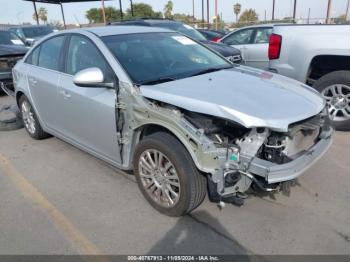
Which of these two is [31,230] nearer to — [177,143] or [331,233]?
[177,143]

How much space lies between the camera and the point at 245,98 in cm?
278

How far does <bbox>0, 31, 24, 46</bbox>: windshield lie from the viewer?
10969 mm

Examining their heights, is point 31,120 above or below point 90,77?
below

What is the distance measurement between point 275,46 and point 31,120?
403 cm

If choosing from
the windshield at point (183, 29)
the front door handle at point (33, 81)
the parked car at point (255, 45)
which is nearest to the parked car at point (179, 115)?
the front door handle at point (33, 81)

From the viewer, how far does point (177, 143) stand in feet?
9.29

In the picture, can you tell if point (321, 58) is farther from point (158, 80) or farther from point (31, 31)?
point (31, 31)

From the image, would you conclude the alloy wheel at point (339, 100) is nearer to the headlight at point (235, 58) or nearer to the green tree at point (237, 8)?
the headlight at point (235, 58)

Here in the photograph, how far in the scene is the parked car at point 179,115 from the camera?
259cm

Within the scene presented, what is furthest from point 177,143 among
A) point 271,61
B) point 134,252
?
Result: point 271,61

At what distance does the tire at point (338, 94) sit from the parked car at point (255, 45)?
2.78 meters

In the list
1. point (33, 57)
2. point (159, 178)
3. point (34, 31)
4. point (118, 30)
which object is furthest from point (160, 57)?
point (34, 31)

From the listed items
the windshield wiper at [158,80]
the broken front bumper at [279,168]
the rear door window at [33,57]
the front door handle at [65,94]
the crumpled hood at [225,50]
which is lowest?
the broken front bumper at [279,168]

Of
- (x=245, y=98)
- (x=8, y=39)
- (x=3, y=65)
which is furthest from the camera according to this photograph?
(x=8, y=39)
